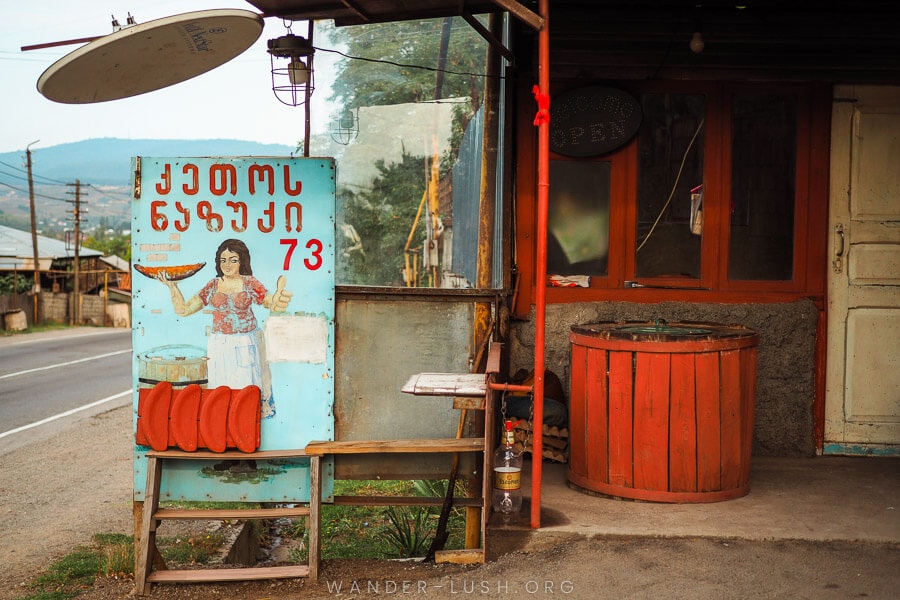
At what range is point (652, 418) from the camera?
5.07 m

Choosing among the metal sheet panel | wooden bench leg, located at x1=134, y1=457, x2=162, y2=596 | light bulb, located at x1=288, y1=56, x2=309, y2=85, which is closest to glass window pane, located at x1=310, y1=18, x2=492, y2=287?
light bulb, located at x1=288, y1=56, x2=309, y2=85

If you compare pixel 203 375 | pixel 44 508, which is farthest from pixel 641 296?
pixel 44 508

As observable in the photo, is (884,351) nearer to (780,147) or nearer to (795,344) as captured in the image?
(795,344)

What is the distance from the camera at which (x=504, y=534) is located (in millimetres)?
4766

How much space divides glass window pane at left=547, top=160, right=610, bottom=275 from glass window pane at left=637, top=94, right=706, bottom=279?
30cm

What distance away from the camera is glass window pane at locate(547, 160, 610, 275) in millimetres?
6727

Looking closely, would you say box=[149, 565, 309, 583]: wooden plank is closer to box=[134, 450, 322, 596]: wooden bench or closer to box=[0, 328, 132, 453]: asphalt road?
box=[134, 450, 322, 596]: wooden bench

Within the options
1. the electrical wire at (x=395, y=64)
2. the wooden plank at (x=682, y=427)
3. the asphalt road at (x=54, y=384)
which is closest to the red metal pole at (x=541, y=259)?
the wooden plank at (x=682, y=427)

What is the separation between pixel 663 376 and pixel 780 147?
264 centimetres

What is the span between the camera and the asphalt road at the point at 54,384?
42.3 feet

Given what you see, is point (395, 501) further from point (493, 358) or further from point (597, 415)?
point (597, 415)

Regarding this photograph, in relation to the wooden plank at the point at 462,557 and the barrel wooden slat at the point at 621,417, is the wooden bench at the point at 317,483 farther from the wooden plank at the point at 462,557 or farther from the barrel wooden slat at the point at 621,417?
the barrel wooden slat at the point at 621,417

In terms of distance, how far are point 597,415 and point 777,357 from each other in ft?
6.77

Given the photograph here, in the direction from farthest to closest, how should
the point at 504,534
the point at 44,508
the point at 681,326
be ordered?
the point at 44,508
the point at 681,326
the point at 504,534
